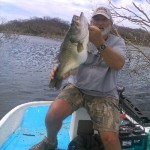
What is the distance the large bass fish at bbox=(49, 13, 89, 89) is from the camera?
11.9 ft

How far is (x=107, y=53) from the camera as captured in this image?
157 inches

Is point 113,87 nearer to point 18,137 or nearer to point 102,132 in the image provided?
point 102,132

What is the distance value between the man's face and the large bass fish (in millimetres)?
731

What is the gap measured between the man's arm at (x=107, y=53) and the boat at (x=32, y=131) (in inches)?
39.5

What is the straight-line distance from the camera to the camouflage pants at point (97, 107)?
431 cm

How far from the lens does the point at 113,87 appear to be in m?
4.52

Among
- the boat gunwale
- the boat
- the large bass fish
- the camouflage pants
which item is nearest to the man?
the camouflage pants

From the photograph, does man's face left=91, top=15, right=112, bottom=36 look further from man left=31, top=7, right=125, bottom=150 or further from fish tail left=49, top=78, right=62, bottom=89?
fish tail left=49, top=78, right=62, bottom=89

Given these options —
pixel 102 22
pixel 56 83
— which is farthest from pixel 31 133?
pixel 102 22

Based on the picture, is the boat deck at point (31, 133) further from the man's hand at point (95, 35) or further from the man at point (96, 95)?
the man's hand at point (95, 35)

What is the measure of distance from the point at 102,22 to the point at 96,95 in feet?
3.12

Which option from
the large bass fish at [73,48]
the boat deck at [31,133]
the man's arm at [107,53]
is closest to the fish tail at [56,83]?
the large bass fish at [73,48]

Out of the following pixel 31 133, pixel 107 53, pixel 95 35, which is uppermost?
pixel 95 35

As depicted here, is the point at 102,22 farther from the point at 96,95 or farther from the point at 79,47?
the point at 96,95
